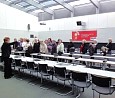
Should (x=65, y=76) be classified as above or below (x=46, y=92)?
above

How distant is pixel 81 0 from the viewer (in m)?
12.5

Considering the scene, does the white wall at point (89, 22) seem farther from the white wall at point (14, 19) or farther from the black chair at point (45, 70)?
the black chair at point (45, 70)

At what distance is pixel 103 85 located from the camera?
340 centimetres

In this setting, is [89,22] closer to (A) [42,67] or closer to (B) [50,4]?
(B) [50,4]

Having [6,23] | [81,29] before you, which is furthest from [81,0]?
[6,23]

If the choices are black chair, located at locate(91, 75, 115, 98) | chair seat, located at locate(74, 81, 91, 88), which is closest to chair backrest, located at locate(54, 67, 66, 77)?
chair seat, located at locate(74, 81, 91, 88)

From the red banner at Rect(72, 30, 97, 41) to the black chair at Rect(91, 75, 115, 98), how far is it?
8132 millimetres

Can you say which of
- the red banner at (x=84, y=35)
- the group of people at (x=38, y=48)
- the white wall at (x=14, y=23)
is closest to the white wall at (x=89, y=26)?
the red banner at (x=84, y=35)

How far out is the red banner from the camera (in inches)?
449

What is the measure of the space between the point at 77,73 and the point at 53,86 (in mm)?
1571

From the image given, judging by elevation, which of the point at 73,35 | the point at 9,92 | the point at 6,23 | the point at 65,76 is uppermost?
the point at 6,23

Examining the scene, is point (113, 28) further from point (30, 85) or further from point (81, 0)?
point (30, 85)

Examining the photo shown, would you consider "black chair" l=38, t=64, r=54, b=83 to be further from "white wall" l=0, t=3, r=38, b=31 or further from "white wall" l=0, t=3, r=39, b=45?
"white wall" l=0, t=3, r=38, b=31

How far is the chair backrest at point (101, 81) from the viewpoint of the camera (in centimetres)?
330
